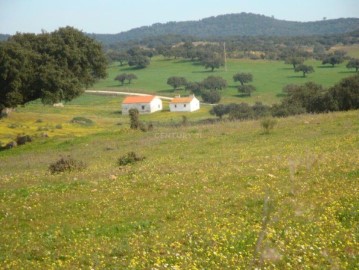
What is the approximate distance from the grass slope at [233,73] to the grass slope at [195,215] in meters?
85.2

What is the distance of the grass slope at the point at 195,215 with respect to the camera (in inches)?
360

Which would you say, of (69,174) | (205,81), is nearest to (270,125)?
(69,174)

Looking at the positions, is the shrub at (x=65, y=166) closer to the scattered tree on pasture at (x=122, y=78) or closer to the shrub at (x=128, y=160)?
the shrub at (x=128, y=160)

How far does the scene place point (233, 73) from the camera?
472 ft

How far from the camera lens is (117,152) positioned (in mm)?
28094

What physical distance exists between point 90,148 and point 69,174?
12.7 m

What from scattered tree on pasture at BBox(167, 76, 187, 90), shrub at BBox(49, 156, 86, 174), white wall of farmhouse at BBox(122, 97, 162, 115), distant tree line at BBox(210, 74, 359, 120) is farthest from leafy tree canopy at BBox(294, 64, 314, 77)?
shrub at BBox(49, 156, 86, 174)

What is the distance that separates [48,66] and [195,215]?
31485 millimetres

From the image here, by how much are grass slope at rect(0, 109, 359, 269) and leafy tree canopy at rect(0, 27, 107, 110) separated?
2117 centimetres

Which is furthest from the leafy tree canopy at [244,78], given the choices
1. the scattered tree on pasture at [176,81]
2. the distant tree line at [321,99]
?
the distant tree line at [321,99]

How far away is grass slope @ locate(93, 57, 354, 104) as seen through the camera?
370 ft

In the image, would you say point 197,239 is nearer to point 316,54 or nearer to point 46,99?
point 46,99

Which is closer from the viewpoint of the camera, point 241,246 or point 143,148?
point 241,246

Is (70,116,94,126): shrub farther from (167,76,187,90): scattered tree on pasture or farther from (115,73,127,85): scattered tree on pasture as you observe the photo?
(115,73,127,85): scattered tree on pasture
